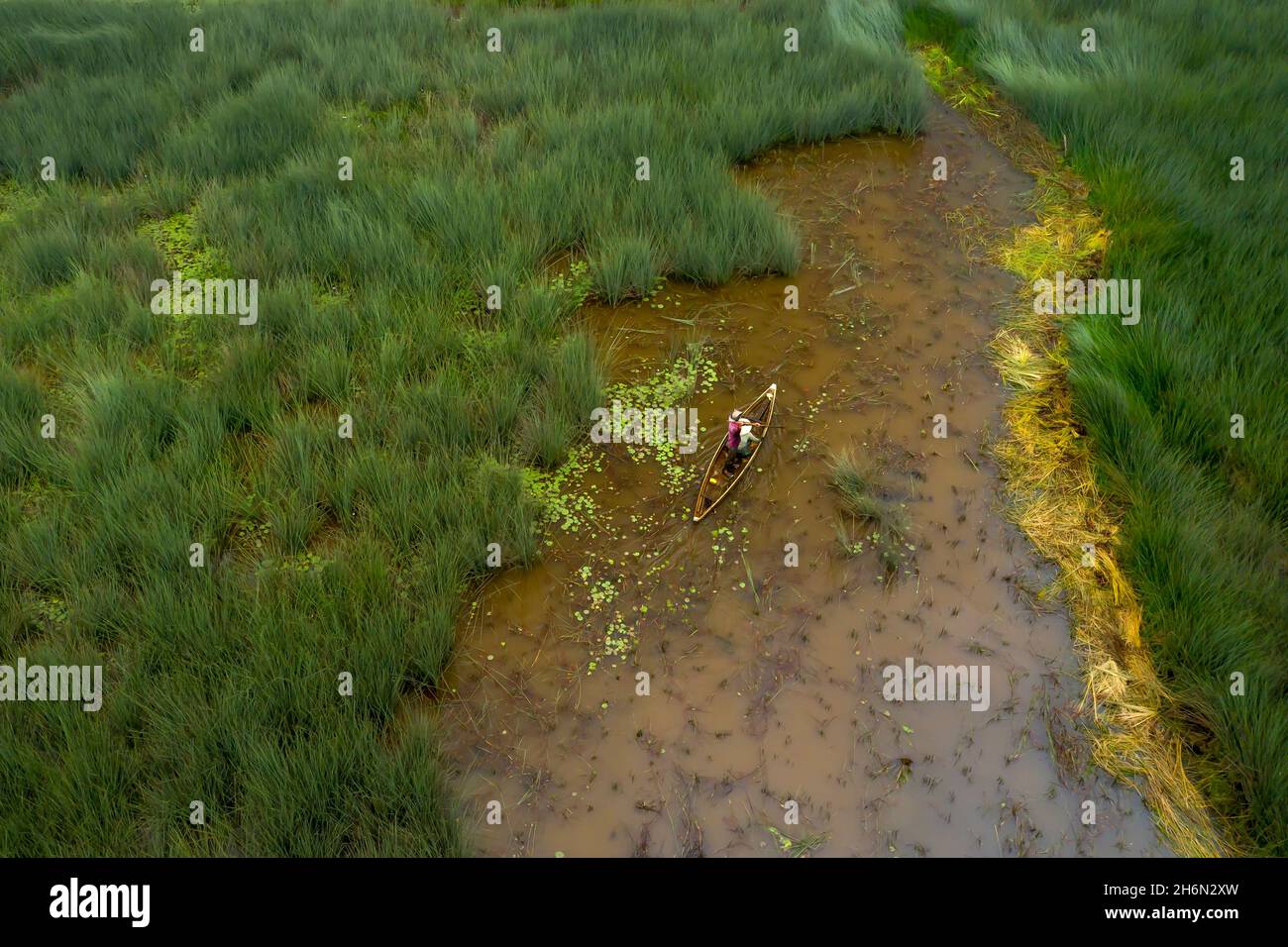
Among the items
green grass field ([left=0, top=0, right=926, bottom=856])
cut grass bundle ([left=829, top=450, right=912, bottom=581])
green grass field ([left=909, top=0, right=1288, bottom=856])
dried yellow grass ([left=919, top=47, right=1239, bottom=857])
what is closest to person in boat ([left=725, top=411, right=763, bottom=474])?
cut grass bundle ([left=829, top=450, right=912, bottom=581])

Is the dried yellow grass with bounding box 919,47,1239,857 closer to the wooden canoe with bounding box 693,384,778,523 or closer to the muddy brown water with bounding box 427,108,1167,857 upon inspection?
the muddy brown water with bounding box 427,108,1167,857

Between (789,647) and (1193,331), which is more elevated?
(1193,331)

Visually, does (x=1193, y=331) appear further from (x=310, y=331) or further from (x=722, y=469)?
(x=310, y=331)

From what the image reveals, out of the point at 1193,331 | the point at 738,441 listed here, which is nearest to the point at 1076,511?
the point at 1193,331

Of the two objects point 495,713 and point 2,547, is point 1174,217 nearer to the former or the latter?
point 495,713

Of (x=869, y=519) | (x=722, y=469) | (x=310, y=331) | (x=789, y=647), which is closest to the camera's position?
(x=789, y=647)

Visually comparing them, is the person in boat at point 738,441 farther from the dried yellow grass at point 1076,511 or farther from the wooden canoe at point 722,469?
the dried yellow grass at point 1076,511
